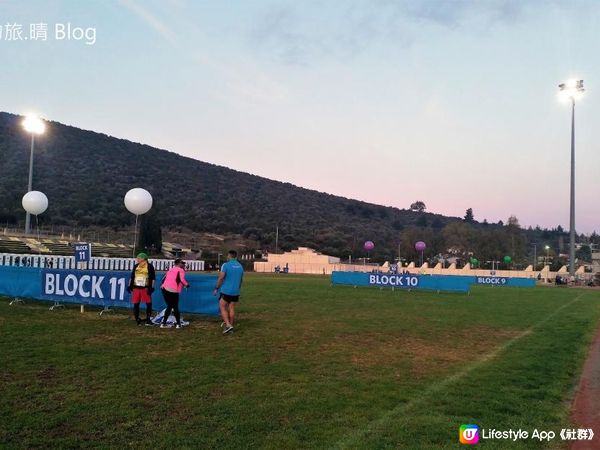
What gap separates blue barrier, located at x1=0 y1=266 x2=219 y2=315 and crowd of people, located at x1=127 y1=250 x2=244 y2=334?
1.62 m

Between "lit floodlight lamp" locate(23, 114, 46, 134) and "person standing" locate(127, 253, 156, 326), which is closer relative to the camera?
"person standing" locate(127, 253, 156, 326)

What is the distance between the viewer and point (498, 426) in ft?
19.1

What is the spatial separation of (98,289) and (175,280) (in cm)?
382

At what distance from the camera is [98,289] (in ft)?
48.9

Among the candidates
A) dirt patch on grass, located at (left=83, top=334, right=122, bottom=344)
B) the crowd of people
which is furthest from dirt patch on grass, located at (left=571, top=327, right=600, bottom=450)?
dirt patch on grass, located at (left=83, top=334, right=122, bottom=344)

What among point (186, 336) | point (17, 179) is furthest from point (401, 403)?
point (17, 179)

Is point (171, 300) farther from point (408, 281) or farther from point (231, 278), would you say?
point (408, 281)

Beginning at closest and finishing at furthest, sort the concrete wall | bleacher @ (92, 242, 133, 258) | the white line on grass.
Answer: the white line on grass
bleacher @ (92, 242, 133, 258)
the concrete wall

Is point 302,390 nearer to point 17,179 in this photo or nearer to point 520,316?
point 520,316

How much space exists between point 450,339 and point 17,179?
94615 millimetres

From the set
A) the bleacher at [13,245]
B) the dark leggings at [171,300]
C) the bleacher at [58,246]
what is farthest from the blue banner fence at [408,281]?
the bleacher at [58,246]

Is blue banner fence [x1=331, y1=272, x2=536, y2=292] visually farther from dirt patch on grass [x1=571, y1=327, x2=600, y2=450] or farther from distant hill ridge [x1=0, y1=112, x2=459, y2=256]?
distant hill ridge [x1=0, y1=112, x2=459, y2=256]

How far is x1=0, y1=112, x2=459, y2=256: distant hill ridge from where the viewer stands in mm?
89812

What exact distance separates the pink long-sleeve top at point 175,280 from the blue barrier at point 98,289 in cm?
186
